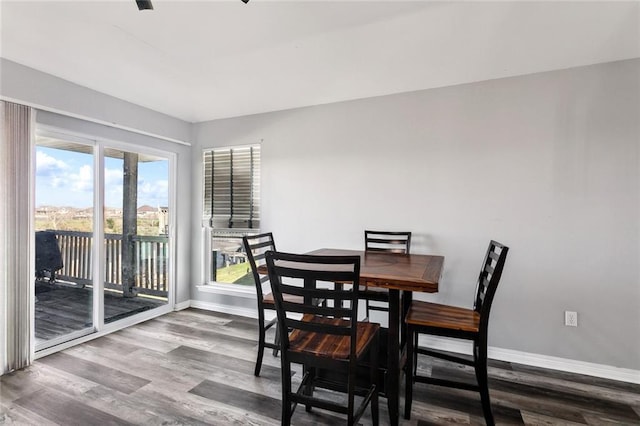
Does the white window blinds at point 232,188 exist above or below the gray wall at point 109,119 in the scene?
below

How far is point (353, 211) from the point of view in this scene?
3242mm

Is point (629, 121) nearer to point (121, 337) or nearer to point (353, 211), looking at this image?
point (353, 211)

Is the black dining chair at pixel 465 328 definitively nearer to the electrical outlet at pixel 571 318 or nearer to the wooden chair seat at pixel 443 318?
the wooden chair seat at pixel 443 318

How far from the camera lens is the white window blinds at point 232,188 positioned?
Result: 379 cm

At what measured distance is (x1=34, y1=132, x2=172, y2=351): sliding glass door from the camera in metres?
2.75

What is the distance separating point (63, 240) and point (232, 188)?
1747 millimetres

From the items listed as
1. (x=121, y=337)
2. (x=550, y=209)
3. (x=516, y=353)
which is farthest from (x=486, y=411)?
(x=121, y=337)

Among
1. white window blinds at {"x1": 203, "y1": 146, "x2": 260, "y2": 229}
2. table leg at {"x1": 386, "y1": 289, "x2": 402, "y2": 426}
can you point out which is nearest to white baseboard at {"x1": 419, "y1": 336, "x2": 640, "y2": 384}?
table leg at {"x1": 386, "y1": 289, "x2": 402, "y2": 426}

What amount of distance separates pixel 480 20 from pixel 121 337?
13.3 ft

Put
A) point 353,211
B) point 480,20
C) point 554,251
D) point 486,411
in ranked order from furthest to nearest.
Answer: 1. point 353,211
2. point 554,251
3. point 480,20
4. point 486,411

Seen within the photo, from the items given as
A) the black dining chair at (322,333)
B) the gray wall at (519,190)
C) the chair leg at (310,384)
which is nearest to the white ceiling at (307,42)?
the gray wall at (519,190)

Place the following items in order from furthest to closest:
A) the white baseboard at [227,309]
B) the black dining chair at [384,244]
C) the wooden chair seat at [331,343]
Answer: the white baseboard at [227,309]
the black dining chair at [384,244]
the wooden chair seat at [331,343]

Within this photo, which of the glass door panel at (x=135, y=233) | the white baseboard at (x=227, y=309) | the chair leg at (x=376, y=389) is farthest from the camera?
the white baseboard at (x=227, y=309)

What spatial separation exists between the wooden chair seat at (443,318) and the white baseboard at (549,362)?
36.6 inches
